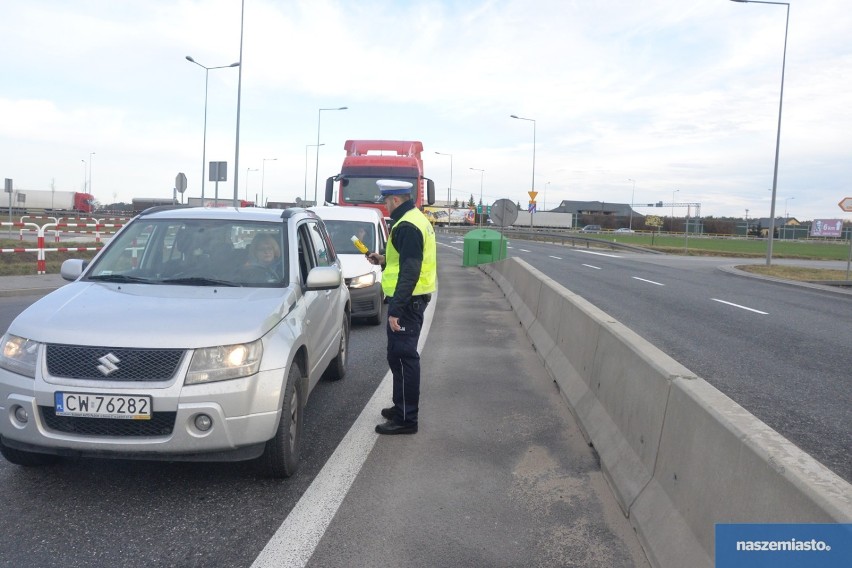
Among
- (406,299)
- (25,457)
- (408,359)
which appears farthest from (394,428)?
(25,457)

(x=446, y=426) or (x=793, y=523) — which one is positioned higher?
(x=793, y=523)

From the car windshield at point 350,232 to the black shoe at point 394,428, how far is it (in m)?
7.05

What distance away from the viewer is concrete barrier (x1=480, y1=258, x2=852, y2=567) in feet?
8.59

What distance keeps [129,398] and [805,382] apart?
680 centimetres

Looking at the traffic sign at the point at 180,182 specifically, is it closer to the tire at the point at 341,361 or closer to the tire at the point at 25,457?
the tire at the point at 341,361

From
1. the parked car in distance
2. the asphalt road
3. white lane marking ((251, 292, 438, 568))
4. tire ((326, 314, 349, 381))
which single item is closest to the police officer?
white lane marking ((251, 292, 438, 568))

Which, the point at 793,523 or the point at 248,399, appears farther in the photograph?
the point at 248,399

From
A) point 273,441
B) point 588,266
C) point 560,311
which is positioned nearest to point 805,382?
point 560,311

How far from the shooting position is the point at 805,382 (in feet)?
25.8

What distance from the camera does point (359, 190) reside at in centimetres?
2044

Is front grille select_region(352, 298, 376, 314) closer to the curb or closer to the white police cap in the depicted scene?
the white police cap

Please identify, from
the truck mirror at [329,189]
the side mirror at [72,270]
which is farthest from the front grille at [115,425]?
the truck mirror at [329,189]

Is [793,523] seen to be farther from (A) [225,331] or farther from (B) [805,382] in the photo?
(B) [805,382]

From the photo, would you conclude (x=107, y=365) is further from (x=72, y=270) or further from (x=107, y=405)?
(x=72, y=270)
